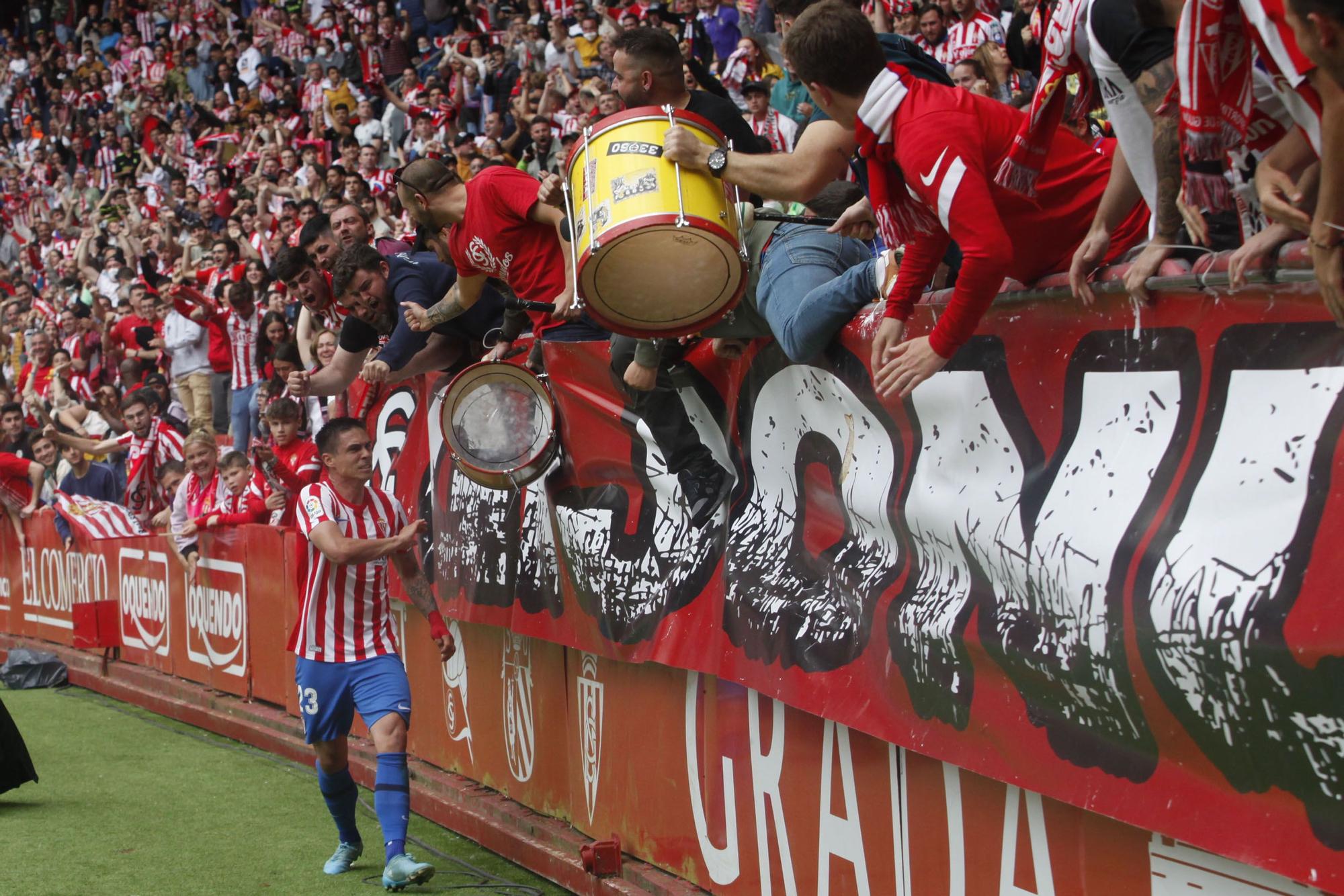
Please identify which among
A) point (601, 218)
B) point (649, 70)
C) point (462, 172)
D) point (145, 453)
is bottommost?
point (145, 453)

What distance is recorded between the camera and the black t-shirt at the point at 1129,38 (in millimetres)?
3244

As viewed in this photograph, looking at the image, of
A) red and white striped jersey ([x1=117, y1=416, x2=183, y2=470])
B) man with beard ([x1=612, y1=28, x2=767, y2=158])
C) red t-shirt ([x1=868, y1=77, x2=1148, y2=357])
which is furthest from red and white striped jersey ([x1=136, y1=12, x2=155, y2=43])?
red t-shirt ([x1=868, y1=77, x2=1148, y2=357])

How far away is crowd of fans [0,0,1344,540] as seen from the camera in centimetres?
308

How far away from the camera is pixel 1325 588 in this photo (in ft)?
7.88

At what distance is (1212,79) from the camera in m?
2.86

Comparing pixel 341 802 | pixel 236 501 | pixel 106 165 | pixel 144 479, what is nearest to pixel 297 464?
pixel 236 501

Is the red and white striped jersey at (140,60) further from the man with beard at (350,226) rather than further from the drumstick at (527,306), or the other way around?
the drumstick at (527,306)

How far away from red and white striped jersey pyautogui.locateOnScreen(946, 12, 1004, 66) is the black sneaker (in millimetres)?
5764

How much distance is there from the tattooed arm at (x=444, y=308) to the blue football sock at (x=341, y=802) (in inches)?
77.6

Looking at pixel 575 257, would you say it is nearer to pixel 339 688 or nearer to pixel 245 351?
pixel 339 688

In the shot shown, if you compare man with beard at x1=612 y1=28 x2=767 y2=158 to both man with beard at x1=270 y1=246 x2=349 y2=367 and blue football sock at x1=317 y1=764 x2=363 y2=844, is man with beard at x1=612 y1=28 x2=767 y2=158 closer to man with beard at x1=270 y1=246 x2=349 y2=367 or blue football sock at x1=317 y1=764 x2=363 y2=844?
man with beard at x1=270 y1=246 x2=349 y2=367

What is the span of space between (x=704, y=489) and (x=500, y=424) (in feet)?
4.22

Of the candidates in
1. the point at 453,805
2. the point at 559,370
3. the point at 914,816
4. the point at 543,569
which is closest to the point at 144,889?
the point at 453,805

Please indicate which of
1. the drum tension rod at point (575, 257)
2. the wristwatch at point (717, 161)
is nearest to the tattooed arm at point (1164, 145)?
the wristwatch at point (717, 161)
